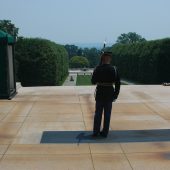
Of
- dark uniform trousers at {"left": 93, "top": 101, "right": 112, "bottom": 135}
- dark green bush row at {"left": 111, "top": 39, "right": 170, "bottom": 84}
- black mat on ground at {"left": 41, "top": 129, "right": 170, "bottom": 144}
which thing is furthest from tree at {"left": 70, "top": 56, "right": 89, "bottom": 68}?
dark uniform trousers at {"left": 93, "top": 101, "right": 112, "bottom": 135}

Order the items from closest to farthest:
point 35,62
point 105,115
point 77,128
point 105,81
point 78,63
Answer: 1. point 105,81
2. point 105,115
3. point 77,128
4. point 35,62
5. point 78,63

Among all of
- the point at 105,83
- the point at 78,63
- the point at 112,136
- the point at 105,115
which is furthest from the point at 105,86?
the point at 78,63

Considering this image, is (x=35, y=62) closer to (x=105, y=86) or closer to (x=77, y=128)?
(x=77, y=128)

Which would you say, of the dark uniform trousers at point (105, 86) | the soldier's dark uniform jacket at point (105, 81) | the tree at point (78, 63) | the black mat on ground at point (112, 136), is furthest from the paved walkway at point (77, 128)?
the tree at point (78, 63)

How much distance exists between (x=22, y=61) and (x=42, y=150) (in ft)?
78.5

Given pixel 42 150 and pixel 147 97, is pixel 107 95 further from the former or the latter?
pixel 147 97

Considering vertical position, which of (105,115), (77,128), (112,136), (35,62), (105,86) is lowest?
(35,62)

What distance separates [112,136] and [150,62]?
24431 millimetres

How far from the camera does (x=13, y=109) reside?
10.8 meters

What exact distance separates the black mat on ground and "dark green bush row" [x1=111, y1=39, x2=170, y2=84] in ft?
71.3

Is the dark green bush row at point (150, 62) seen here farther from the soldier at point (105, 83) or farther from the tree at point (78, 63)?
the tree at point (78, 63)

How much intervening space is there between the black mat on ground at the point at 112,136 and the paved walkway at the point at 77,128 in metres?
0.05

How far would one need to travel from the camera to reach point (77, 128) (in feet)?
27.9

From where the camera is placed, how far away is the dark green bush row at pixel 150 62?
3000cm
